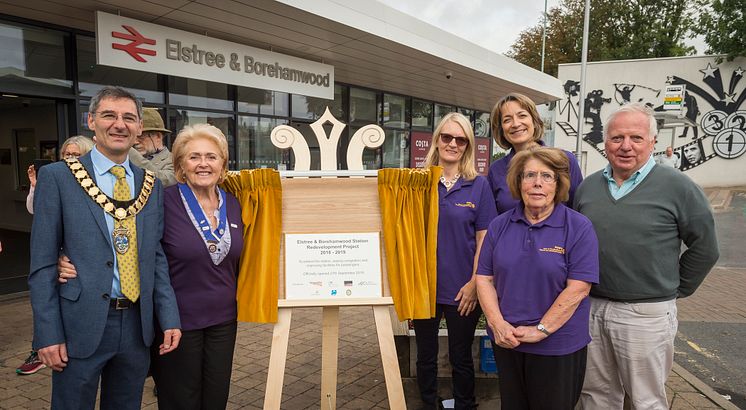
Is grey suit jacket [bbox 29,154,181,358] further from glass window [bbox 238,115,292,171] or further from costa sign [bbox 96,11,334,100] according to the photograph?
glass window [bbox 238,115,292,171]

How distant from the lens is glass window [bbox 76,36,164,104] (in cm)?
583

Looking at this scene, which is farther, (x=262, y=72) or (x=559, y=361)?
(x=262, y=72)

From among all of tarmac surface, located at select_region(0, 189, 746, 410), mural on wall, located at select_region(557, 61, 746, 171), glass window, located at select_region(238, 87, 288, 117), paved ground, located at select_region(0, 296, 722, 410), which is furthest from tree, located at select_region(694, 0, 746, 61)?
paved ground, located at select_region(0, 296, 722, 410)

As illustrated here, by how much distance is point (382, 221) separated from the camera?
2455 mm

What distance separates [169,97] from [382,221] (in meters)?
5.57

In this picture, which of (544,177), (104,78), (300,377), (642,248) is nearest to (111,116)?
(544,177)

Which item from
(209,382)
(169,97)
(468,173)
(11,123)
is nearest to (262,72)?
(169,97)

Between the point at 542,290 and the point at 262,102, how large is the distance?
7164mm

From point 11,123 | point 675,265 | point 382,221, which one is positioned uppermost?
point 11,123

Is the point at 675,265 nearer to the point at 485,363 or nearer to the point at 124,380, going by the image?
the point at 485,363

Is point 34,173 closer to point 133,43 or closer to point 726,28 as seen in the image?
point 133,43

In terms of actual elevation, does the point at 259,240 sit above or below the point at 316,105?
below

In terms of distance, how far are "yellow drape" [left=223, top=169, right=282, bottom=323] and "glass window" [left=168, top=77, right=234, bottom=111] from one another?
17.3ft

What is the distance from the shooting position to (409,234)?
2.42 m
